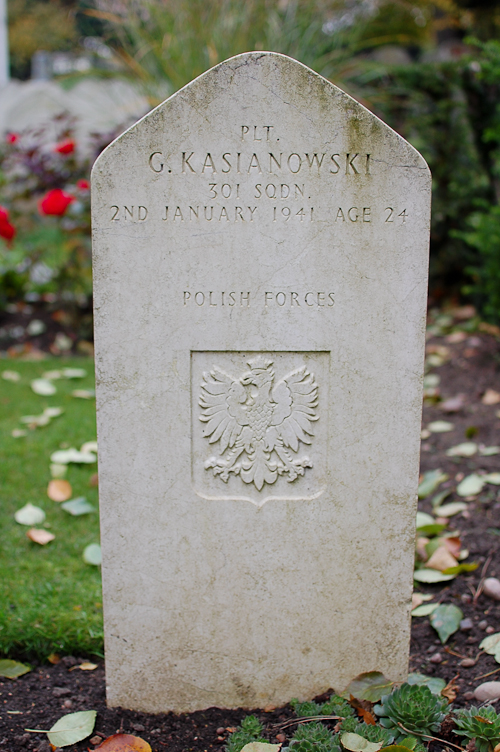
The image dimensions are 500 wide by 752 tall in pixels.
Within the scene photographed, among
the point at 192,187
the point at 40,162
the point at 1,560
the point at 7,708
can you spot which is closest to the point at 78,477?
the point at 1,560

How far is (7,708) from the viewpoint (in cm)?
183

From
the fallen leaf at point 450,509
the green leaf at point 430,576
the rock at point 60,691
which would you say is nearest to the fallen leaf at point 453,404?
the fallen leaf at point 450,509

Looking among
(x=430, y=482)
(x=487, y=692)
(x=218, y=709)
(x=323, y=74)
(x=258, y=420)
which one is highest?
(x=323, y=74)

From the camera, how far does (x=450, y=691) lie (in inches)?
74.3

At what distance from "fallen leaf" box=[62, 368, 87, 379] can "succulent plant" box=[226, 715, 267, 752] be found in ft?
11.1

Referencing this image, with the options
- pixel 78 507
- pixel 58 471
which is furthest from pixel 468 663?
pixel 58 471

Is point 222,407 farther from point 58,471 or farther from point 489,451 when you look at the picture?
point 489,451

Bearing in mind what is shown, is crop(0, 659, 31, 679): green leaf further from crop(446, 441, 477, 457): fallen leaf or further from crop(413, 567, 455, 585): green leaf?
crop(446, 441, 477, 457): fallen leaf

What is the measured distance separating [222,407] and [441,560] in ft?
4.21

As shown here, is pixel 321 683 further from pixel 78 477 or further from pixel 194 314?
pixel 78 477

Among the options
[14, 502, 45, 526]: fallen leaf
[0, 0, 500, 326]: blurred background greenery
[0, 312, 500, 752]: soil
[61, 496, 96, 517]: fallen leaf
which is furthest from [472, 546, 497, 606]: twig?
[0, 0, 500, 326]: blurred background greenery

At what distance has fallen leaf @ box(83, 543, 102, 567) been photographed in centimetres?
251

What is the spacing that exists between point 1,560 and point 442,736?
178 centimetres

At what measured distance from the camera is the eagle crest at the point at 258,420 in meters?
1.76
